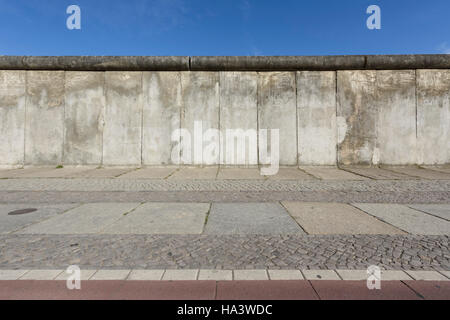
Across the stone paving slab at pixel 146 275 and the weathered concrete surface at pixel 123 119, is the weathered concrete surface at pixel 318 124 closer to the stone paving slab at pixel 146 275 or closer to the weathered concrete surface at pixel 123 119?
the weathered concrete surface at pixel 123 119

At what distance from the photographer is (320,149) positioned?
738cm

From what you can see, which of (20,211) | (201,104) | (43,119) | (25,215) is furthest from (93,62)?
(25,215)

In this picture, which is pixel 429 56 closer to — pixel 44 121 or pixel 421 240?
pixel 421 240

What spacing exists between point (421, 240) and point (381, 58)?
7.31m

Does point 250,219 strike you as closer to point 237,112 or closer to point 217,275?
point 217,275

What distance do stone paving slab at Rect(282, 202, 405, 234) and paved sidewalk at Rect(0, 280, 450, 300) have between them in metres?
0.96

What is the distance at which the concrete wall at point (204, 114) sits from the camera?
7324 millimetres

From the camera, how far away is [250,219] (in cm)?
281

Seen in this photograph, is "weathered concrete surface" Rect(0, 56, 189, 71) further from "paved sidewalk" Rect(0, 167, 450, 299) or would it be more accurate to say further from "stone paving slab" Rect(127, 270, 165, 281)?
"stone paving slab" Rect(127, 270, 165, 281)

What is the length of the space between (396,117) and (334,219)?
6.79 metres

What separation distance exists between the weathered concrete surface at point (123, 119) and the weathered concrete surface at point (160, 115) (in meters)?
0.25

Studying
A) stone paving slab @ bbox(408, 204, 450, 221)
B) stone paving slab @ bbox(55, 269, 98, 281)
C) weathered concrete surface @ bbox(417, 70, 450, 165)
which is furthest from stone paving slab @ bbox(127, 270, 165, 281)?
weathered concrete surface @ bbox(417, 70, 450, 165)

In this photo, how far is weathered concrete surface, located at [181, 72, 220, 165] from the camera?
7.38 m

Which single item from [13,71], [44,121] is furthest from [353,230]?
[13,71]
